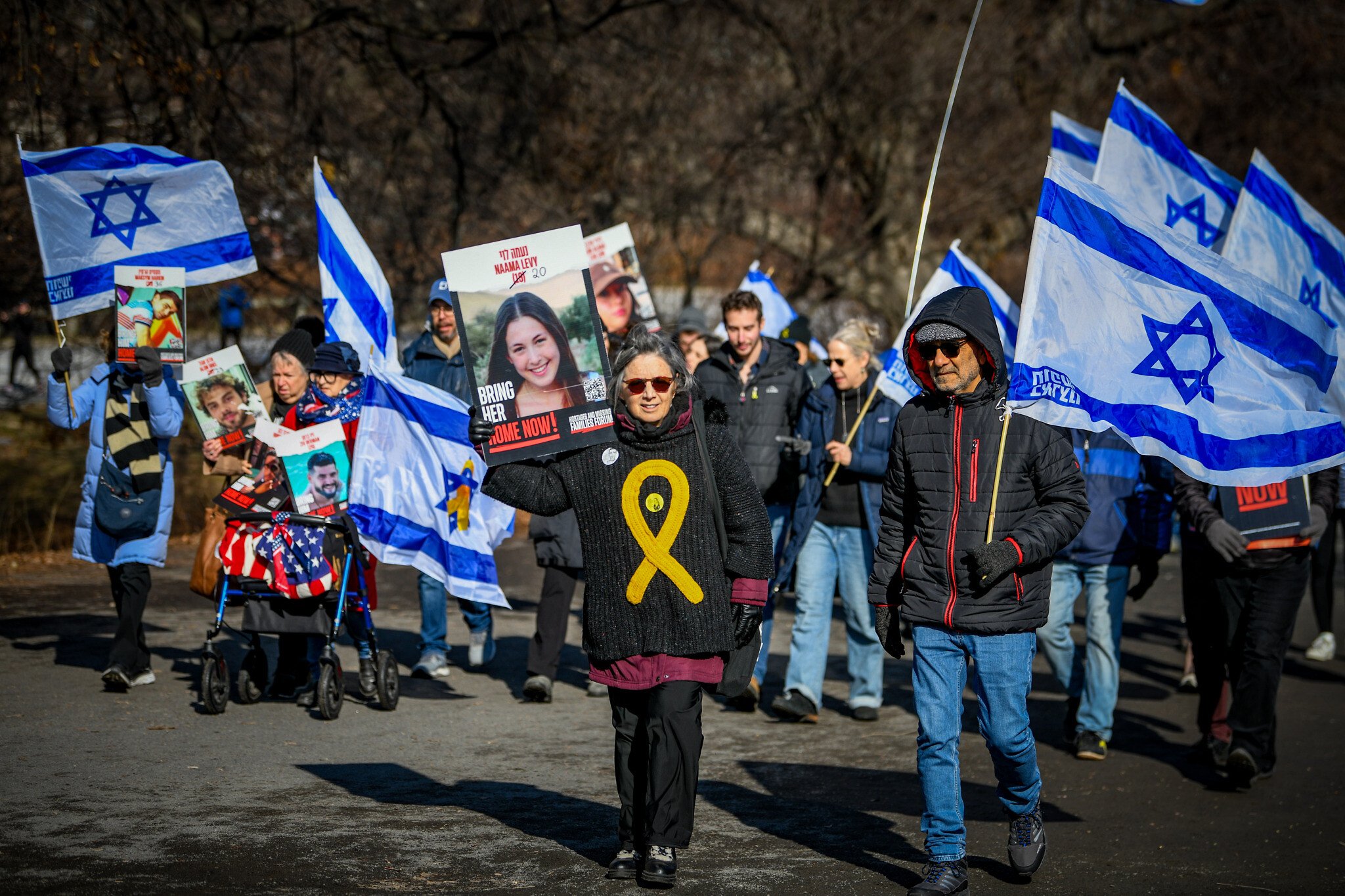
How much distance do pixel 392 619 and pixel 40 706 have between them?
351 cm

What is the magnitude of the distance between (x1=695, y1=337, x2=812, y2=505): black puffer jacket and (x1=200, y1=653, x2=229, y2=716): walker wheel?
3.04 m

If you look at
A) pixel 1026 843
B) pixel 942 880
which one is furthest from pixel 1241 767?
pixel 942 880

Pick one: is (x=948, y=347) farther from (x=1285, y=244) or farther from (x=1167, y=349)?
(x=1285, y=244)

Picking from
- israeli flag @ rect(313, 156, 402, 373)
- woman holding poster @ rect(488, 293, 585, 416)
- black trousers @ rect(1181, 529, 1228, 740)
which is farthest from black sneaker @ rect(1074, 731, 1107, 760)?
israeli flag @ rect(313, 156, 402, 373)

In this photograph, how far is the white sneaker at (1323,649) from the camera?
Answer: 33.2 ft

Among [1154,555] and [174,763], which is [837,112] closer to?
[1154,555]

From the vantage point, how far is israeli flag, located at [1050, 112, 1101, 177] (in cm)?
1000

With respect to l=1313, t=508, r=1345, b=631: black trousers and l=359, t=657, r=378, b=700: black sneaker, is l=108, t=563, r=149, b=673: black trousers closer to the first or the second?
l=359, t=657, r=378, b=700: black sneaker

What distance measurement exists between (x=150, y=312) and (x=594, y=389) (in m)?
3.46

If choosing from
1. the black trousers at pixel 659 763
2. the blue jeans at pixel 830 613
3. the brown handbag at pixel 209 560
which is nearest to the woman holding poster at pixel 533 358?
the black trousers at pixel 659 763

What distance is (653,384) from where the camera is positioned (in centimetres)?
508

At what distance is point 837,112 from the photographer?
19.0m

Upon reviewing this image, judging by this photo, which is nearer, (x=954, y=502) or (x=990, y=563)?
(x=990, y=563)

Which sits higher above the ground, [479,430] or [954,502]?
[479,430]
